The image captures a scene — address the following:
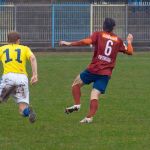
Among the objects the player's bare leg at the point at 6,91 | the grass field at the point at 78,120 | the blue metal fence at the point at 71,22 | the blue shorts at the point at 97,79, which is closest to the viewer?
the grass field at the point at 78,120

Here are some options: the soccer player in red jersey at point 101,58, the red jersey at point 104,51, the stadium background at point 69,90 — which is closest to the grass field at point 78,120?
the stadium background at point 69,90

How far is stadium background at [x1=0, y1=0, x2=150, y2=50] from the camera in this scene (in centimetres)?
3862

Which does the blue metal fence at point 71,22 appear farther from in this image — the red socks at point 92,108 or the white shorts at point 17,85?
the white shorts at point 17,85

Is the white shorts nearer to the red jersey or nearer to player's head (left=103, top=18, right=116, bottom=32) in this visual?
the red jersey

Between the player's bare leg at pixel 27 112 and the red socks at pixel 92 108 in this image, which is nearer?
the player's bare leg at pixel 27 112

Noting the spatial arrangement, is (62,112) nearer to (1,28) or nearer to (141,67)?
(141,67)

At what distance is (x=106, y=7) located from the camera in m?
39.5

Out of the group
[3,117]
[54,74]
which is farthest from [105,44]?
[54,74]

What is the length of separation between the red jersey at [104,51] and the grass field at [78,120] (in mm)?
908

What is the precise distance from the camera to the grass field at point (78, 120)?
11234 mm

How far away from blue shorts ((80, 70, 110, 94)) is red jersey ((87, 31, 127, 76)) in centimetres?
9

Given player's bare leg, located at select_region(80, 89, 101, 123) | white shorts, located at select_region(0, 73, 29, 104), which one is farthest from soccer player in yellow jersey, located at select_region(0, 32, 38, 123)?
player's bare leg, located at select_region(80, 89, 101, 123)

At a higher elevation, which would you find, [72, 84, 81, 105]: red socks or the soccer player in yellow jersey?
the soccer player in yellow jersey

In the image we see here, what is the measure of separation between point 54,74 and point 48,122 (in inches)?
417
